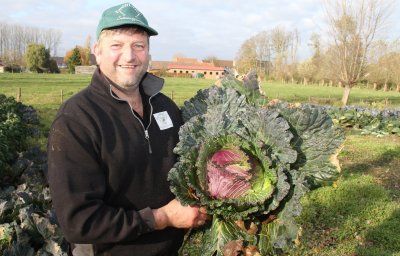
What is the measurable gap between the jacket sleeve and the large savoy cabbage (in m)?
0.37

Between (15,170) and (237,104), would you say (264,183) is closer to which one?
(237,104)

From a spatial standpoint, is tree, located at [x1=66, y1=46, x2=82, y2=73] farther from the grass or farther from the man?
the man

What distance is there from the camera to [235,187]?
213cm

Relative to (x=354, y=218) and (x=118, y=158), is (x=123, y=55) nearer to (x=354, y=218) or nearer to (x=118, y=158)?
(x=118, y=158)

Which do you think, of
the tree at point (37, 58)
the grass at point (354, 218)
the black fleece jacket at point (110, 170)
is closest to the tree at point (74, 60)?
the tree at point (37, 58)

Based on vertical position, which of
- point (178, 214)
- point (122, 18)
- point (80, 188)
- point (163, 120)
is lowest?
point (178, 214)

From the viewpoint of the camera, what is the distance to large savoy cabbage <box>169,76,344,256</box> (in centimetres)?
209

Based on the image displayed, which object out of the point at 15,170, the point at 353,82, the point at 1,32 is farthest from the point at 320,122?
the point at 1,32

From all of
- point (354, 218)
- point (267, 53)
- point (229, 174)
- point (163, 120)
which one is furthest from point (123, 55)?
point (267, 53)

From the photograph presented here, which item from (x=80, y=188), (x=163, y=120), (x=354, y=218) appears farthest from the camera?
(x=354, y=218)

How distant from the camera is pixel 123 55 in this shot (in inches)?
81.8

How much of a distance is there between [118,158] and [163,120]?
41 cm

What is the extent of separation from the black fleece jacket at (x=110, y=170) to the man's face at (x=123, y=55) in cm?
7

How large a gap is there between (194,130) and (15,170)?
17.0 ft
